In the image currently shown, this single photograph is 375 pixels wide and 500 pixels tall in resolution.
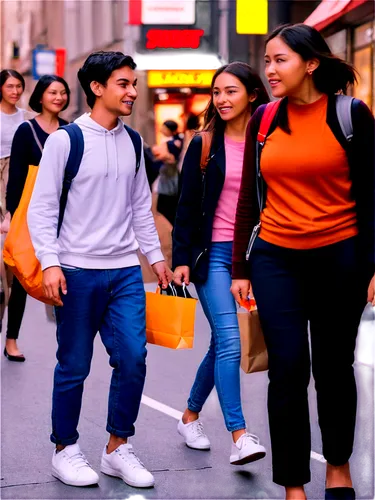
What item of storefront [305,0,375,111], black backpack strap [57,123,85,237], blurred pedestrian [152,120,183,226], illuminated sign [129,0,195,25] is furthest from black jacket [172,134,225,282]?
illuminated sign [129,0,195,25]

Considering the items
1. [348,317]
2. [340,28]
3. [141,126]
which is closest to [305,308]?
[348,317]

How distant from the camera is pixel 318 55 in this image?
4.34 m

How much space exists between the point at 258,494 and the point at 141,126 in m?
29.0

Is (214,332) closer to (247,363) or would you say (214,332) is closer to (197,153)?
(247,363)

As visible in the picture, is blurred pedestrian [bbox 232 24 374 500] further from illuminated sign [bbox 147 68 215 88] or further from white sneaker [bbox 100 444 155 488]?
illuminated sign [bbox 147 68 215 88]

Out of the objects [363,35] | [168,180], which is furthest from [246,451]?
[363,35]

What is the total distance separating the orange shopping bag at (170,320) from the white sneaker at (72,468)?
66 centimetres

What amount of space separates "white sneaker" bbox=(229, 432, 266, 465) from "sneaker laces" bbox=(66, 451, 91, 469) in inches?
27.6

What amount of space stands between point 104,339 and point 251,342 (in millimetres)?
704

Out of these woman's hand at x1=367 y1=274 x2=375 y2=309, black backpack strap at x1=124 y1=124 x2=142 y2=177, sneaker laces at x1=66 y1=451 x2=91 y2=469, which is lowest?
sneaker laces at x1=66 y1=451 x2=91 y2=469

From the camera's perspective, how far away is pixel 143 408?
266 inches

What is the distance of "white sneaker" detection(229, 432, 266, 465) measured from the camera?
5.10 meters

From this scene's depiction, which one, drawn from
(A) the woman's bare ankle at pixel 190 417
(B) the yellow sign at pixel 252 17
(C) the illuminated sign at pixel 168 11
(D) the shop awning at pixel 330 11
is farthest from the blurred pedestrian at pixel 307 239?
(C) the illuminated sign at pixel 168 11

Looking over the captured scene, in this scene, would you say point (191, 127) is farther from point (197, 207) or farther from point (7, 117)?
point (197, 207)
